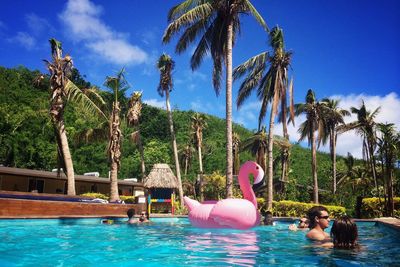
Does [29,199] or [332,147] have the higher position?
[332,147]

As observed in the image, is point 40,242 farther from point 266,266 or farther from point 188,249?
point 266,266

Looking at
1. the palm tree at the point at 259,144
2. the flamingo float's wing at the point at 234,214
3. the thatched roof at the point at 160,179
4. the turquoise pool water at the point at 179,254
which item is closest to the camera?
the turquoise pool water at the point at 179,254

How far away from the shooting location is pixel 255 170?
550 inches

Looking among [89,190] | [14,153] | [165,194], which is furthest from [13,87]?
[165,194]

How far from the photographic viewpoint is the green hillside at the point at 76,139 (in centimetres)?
4025

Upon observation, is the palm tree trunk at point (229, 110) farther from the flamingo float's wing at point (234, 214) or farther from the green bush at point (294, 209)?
the green bush at point (294, 209)

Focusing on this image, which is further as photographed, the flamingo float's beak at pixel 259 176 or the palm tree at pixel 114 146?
the palm tree at pixel 114 146

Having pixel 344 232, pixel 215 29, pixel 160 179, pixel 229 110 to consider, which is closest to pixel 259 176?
pixel 229 110

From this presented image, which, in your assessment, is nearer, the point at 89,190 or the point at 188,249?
the point at 188,249

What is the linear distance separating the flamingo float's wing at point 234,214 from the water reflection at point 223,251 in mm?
1533

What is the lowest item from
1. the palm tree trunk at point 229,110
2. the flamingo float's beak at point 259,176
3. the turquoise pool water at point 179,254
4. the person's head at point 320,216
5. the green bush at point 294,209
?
the turquoise pool water at point 179,254

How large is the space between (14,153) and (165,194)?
53.9 ft

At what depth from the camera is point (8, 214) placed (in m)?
16.4

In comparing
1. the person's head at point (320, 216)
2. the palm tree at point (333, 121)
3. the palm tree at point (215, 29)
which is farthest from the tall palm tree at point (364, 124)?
the person's head at point (320, 216)
